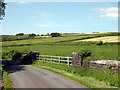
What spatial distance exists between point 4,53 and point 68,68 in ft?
93.7

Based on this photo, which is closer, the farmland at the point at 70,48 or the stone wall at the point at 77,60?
the stone wall at the point at 77,60

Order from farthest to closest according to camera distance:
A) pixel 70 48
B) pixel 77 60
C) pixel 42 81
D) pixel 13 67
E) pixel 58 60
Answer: pixel 70 48, pixel 13 67, pixel 58 60, pixel 77 60, pixel 42 81

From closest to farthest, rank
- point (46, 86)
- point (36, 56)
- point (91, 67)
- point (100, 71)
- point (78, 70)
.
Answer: point (46, 86)
point (100, 71)
point (91, 67)
point (78, 70)
point (36, 56)

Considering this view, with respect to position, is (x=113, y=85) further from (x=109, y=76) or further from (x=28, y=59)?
(x=28, y=59)

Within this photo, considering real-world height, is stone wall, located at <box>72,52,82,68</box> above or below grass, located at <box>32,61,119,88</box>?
above

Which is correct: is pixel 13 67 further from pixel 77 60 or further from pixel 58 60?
pixel 77 60

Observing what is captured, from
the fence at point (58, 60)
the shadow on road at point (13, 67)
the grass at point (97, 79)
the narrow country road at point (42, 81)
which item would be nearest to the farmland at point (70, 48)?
the fence at point (58, 60)

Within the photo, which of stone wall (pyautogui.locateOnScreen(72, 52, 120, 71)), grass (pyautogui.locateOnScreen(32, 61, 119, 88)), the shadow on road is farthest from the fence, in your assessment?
the shadow on road

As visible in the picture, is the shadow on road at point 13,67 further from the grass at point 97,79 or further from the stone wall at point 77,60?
the grass at point 97,79

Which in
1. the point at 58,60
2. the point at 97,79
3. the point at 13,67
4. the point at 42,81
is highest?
the point at 58,60

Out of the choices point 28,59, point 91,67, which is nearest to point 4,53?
point 28,59

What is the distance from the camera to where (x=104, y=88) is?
1077cm

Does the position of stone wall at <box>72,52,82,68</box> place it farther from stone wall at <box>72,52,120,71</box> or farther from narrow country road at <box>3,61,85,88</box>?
narrow country road at <box>3,61,85,88</box>

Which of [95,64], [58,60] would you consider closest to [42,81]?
[95,64]
